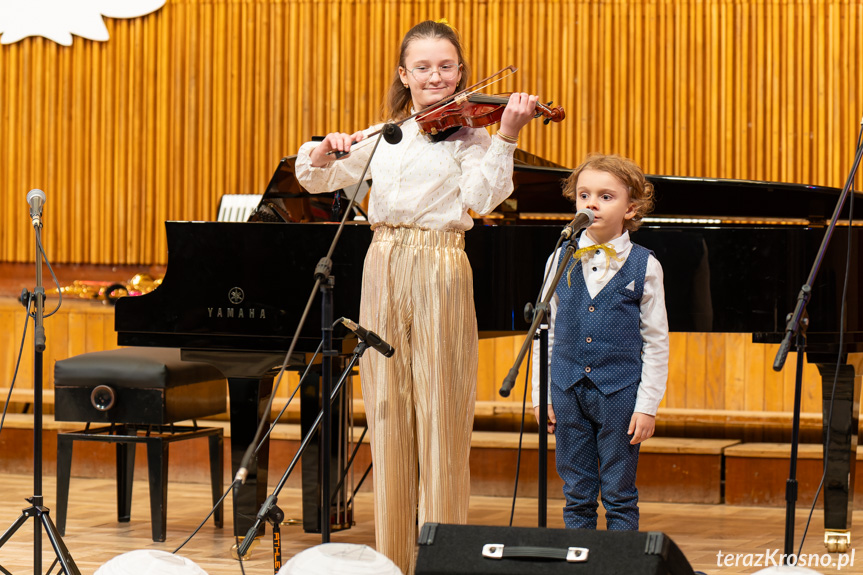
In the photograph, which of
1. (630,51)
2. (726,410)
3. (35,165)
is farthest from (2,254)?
(726,410)

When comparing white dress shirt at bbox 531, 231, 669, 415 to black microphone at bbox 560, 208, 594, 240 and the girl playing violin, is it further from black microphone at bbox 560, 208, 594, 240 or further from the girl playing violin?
black microphone at bbox 560, 208, 594, 240

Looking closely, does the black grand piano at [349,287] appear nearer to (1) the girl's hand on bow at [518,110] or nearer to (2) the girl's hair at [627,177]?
(2) the girl's hair at [627,177]

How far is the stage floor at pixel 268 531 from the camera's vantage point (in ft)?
12.0

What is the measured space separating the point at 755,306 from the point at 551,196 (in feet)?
2.82

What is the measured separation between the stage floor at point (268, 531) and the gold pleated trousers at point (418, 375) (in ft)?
2.84

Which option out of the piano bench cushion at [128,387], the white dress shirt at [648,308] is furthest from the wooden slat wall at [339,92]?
the white dress shirt at [648,308]

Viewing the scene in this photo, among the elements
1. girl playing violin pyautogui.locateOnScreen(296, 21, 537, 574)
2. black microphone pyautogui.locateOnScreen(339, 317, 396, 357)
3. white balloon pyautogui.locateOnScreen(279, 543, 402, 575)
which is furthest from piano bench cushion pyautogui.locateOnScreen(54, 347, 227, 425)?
white balloon pyautogui.locateOnScreen(279, 543, 402, 575)

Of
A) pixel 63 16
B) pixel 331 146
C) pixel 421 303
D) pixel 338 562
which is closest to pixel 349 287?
pixel 421 303

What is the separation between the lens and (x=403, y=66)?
9.20 feet

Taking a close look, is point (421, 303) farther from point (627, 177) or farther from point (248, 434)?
point (248, 434)

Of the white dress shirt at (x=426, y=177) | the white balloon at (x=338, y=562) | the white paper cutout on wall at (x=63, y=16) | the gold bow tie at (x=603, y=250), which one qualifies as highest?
the white paper cutout on wall at (x=63, y=16)

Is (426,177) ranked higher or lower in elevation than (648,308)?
higher

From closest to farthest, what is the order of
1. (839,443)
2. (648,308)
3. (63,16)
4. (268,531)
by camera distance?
(648,308) < (839,443) < (268,531) < (63,16)

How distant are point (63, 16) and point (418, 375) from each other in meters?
4.85
